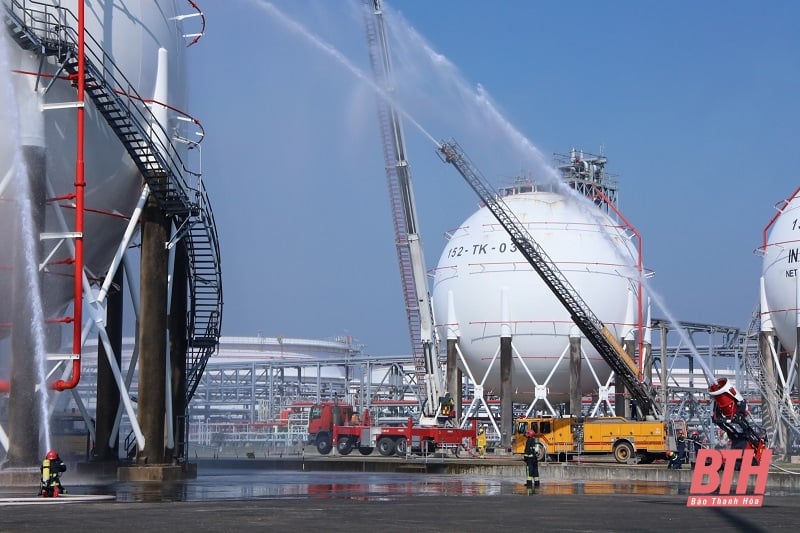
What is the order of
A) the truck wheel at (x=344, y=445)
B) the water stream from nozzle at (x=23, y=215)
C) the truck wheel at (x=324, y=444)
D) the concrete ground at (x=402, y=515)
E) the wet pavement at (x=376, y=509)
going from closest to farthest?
the concrete ground at (x=402, y=515)
the wet pavement at (x=376, y=509)
the water stream from nozzle at (x=23, y=215)
the truck wheel at (x=344, y=445)
the truck wheel at (x=324, y=444)

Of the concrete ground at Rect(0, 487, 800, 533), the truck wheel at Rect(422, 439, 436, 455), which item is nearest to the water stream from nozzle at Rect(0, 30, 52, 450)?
the concrete ground at Rect(0, 487, 800, 533)

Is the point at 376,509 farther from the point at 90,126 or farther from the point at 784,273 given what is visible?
the point at 784,273

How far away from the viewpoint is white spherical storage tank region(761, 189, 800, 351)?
165ft

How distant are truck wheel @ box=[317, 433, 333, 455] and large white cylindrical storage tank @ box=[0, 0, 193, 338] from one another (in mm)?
28321

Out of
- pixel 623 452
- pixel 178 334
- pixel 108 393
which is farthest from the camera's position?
pixel 623 452

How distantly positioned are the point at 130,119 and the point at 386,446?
2779cm

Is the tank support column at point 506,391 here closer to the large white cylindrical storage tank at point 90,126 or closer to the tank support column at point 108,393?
the tank support column at point 108,393

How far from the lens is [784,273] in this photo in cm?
5050

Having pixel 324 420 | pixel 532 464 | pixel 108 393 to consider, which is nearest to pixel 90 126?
pixel 108 393

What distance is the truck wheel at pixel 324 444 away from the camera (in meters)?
59.7

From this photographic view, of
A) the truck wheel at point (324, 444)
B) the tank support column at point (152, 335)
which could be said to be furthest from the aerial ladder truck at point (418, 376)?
the tank support column at point (152, 335)

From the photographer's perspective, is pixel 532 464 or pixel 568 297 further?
pixel 568 297

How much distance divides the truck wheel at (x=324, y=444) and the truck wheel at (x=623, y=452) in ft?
59.3

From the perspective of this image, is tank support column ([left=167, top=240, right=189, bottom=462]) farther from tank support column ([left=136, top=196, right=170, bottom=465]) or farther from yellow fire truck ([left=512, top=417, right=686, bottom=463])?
yellow fire truck ([left=512, top=417, right=686, bottom=463])
